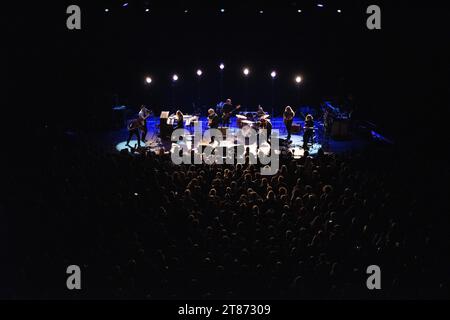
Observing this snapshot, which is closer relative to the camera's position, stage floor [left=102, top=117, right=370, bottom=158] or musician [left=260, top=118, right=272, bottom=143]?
stage floor [left=102, top=117, right=370, bottom=158]

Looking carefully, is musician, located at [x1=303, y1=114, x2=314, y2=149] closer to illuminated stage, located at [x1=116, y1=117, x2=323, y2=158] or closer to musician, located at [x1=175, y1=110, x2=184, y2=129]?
illuminated stage, located at [x1=116, y1=117, x2=323, y2=158]

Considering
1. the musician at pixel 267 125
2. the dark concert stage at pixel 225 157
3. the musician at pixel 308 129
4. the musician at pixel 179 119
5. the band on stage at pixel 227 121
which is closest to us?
the dark concert stage at pixel 225 157

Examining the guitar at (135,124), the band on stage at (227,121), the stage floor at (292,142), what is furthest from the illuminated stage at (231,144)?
the guitar at (135,124)

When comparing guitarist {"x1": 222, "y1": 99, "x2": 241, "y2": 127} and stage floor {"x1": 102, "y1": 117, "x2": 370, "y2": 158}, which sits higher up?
guitarist {"x1": 222, "y1": 99, "x2": 241, "y2": 127}

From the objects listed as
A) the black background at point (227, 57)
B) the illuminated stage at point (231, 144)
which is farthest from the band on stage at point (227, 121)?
the black background at point (227, 57)

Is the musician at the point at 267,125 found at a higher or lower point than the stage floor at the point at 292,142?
higher

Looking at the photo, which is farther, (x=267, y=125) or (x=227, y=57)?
(x=227, y=57)

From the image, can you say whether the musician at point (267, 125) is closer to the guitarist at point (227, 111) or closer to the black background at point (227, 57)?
the guitarist at point (227, 111)

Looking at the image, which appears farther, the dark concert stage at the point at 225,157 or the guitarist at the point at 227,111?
the guitarist at the point at 227,111

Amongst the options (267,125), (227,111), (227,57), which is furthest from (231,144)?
(227,57)

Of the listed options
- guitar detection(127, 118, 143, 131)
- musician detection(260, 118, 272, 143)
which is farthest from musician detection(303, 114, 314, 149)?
guitar detection(127, 118, 143, 131)

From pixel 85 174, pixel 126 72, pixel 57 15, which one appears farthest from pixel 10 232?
pixel 126 72

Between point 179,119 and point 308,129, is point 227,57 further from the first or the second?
point 308,129

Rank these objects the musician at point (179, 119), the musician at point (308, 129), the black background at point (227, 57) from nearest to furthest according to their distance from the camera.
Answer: the black background at point (227, 57)
the musician at point (308, 129)
the musician at point (179, 119)
